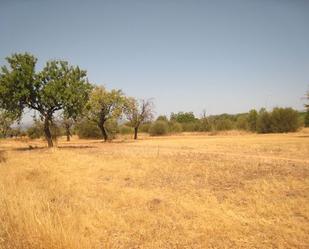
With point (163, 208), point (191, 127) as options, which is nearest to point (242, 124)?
point (191, 127)

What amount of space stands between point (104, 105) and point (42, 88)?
530 inches

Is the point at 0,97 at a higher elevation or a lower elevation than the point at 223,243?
higher

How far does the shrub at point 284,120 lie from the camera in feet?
187

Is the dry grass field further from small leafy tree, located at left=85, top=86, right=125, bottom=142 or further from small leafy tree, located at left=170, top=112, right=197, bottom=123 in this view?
small leafy tree, located at left=170, top=112, right=197, bottom=123

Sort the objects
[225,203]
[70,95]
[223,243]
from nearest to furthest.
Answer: [223,243], [225,203], [70,95]

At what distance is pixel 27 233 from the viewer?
21.5 ft

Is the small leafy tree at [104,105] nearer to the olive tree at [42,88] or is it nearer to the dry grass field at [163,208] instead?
the olive tree at [42,88]

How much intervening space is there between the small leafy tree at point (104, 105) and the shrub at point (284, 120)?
102ft

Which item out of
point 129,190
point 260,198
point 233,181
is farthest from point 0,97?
point 260,198

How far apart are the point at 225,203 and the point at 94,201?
4458 millimetres

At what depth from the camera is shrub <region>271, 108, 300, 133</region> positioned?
57.1m

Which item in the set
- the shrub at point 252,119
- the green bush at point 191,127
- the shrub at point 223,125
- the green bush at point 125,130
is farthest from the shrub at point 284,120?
the green bush at point 125,130

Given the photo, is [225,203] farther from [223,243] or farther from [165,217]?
[223,243]

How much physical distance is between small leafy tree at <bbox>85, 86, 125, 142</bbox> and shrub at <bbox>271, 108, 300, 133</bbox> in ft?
102
